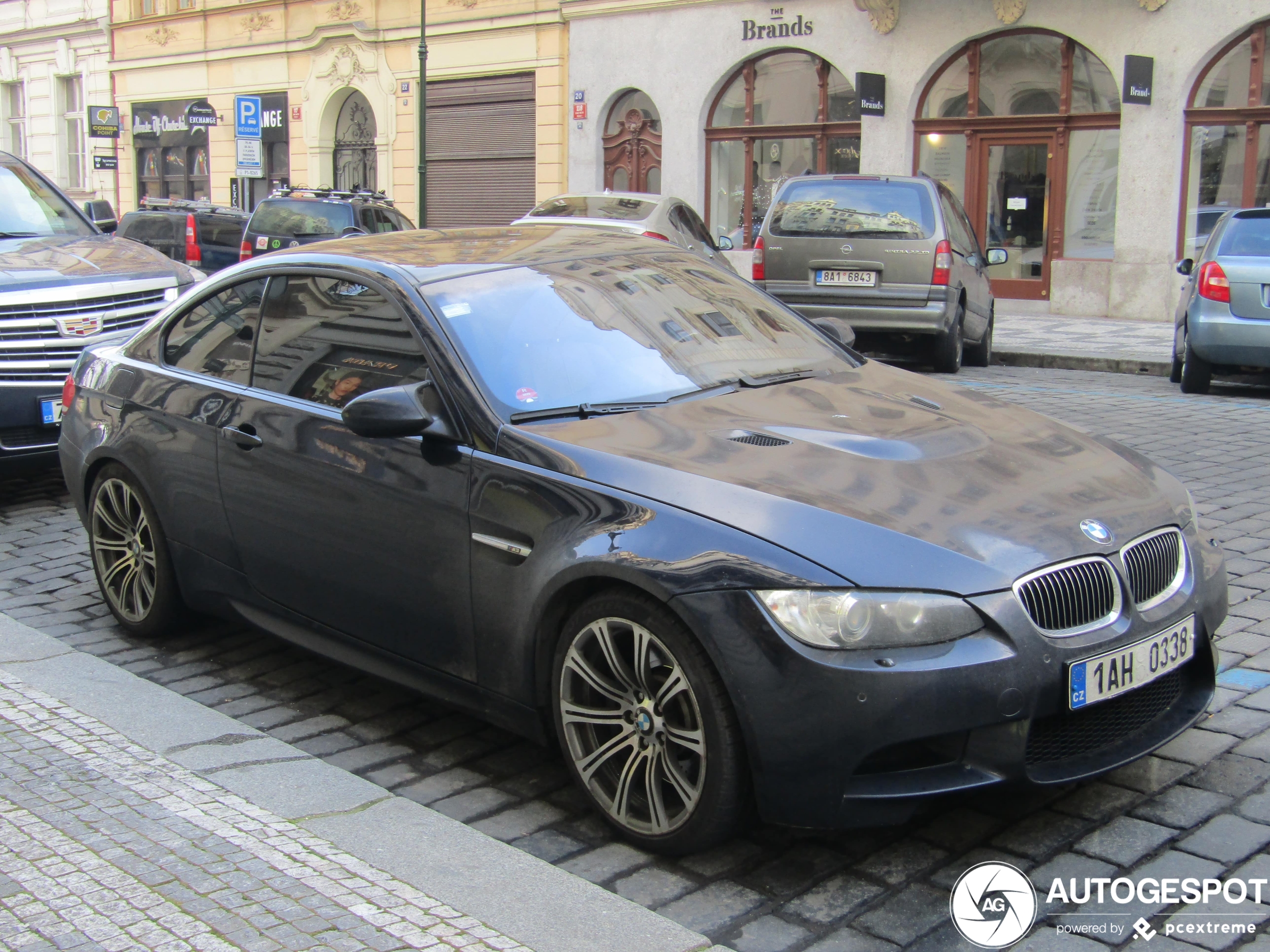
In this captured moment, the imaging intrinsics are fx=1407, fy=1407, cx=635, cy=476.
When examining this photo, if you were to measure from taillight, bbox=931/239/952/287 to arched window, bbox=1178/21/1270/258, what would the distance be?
7645 millimetres

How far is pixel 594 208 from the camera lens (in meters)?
15.9

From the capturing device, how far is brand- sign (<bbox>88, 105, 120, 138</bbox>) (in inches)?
1328

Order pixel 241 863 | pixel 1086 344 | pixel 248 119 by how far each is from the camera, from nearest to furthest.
Answer: pixel 241 863
pixel 1086 344
pixel 248 119

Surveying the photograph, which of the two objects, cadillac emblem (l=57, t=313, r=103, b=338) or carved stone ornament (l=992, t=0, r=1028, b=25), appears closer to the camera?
cadillac emblem (l=57, t=313, r=103, b=338)

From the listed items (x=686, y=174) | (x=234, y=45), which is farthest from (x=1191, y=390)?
(x=234, y=45)

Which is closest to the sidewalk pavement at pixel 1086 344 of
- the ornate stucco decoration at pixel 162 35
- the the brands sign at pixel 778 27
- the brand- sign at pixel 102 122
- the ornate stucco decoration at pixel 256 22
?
the the brands sign at pixel 778 27

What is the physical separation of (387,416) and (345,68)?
93.4 feet

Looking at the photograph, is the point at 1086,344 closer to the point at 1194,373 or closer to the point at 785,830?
the point at 1194,373

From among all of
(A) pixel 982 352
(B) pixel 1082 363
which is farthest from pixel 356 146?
(B) pixel 1082 363

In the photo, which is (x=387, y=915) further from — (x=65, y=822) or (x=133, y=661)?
(x=133, y=661)

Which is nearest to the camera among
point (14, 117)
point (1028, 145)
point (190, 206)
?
point (1028, 145)

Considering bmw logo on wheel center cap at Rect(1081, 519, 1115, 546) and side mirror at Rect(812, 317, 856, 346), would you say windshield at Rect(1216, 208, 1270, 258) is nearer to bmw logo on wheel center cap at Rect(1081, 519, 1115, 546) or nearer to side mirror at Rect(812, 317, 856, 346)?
side mirror at Rect(812, 317, 856, 346)

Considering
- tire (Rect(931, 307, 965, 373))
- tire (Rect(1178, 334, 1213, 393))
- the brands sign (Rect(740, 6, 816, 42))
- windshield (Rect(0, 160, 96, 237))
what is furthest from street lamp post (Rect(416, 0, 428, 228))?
tire (Rect(1178, 334, 1213, 393))

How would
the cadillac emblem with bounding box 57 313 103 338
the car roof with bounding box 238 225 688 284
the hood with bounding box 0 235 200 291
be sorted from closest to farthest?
1. the car roof with bounding box 238 225 688 284
2. the cadillac emblem with bounding box 57 313 103 338
3. the hood with bounding box 0 235 200 291
